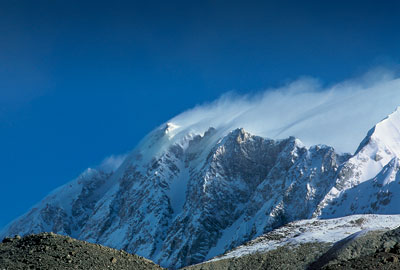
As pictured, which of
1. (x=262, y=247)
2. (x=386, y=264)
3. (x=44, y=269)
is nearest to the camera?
(x=44, y=269)

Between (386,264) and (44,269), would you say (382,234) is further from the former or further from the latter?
(44,269)

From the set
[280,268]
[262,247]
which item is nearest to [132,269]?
[280,268]

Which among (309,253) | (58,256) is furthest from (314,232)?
(58,256)

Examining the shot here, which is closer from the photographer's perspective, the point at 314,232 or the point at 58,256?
the point at 58,256

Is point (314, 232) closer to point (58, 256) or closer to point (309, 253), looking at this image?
point (309, 253)

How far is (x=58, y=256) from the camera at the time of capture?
180 feet

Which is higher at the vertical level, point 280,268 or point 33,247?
point 33,247

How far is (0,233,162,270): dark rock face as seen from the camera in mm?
53125

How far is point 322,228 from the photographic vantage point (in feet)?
356

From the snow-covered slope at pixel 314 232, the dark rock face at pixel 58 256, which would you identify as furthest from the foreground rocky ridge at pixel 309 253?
the dark rock face at pixel 58 256

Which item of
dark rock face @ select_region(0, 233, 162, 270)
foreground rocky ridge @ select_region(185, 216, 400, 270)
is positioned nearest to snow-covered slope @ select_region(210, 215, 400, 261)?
foreground rocky ridge @ select_region(185, 216, 400, 270)

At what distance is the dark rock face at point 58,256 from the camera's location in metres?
53.1

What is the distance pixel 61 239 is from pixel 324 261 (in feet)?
136

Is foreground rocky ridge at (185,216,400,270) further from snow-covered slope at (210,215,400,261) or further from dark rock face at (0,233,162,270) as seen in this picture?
dark rock face at (0,233,162,270)
